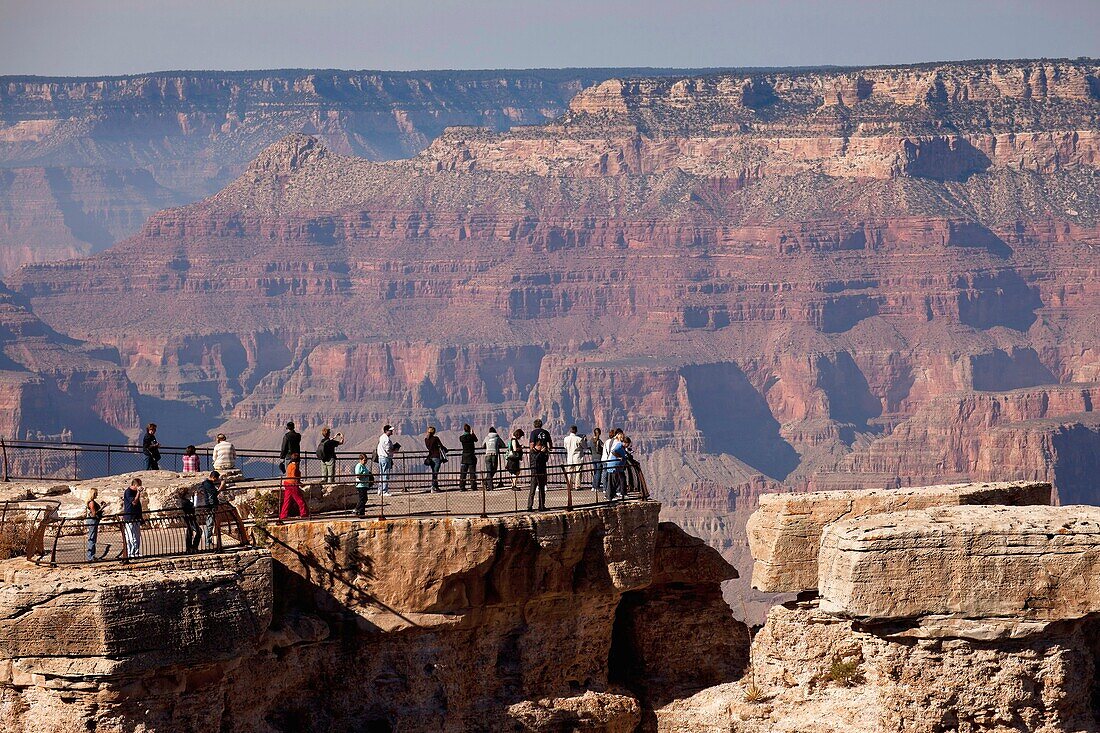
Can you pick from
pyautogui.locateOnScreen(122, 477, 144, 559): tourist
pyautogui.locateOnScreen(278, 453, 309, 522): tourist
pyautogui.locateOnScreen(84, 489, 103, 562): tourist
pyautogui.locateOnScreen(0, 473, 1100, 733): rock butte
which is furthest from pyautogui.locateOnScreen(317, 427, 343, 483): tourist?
pyautogui.locateOnScreen(84, 489, 103, 562): tourist

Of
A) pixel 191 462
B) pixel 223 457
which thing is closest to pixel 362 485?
pixel 223 457

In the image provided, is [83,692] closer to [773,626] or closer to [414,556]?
[414,556]

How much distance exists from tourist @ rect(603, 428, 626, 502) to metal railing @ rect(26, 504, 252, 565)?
16.5 feet

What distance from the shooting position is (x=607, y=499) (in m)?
30.7

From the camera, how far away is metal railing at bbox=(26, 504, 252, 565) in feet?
86.3

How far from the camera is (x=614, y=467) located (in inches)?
1201

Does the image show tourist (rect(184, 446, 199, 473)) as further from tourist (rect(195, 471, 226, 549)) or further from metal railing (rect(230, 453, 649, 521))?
tourist (rect(195, 471, 226, 549))

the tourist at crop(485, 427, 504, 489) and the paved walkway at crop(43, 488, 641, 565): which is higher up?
the tourist at crop(485, 427, 504, 489)

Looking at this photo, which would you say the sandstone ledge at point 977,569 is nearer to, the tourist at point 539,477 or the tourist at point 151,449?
the tourist at point 539,477

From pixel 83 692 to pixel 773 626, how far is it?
841 cm

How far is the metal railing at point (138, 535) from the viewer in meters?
26.3

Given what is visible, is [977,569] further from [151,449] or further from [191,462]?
[151,449]

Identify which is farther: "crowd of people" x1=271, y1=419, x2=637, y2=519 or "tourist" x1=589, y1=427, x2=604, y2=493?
"tourist" x1=589, y1=427, x2=604, y2=493

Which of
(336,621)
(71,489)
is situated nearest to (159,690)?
(336,621)
